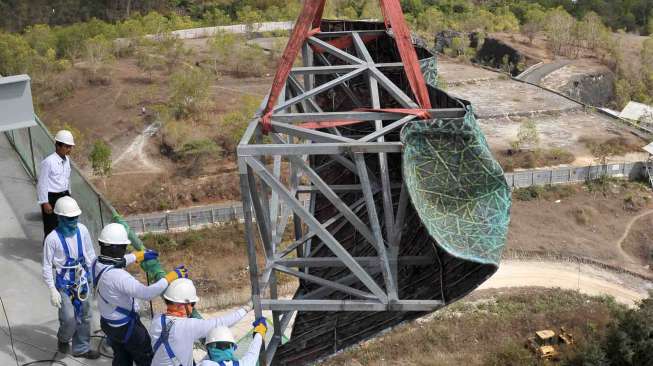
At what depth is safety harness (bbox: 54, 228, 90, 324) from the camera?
28.6 ft

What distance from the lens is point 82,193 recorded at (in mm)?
11570

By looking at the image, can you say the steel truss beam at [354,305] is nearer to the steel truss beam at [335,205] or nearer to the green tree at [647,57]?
the steel truss beam at [335,205]

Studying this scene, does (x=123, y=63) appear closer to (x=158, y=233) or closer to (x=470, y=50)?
(x=158, y=233)

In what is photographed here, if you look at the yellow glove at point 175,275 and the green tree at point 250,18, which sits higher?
the yellow glove at point 175,275

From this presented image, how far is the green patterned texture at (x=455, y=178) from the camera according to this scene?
9.20m

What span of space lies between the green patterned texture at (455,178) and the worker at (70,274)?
165 inches

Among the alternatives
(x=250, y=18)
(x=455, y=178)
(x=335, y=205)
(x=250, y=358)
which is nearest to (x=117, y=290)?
(x=250, y=358)

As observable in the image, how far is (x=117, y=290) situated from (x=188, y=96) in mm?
34817

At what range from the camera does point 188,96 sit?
41.7m

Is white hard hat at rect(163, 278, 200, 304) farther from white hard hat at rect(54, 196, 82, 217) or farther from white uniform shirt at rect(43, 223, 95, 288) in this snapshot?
white uniform shirt at rect(43, 223, 95, 288)

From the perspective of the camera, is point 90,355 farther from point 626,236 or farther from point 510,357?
point 626,236

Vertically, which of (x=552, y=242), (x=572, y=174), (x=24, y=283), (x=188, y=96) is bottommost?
(x=552, y=242)

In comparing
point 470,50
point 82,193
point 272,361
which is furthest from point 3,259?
point 470,50

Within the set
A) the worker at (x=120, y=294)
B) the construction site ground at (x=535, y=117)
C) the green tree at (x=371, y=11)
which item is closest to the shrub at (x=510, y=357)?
the worker at (x=120, y=294)
